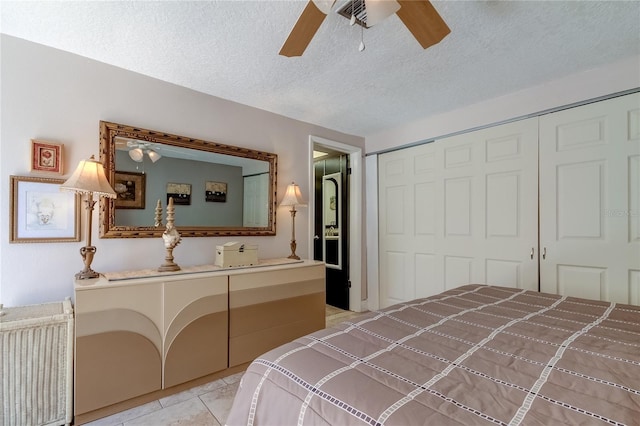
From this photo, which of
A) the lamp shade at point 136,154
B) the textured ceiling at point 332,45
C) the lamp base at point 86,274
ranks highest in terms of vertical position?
the textured ceiling at point 332,45

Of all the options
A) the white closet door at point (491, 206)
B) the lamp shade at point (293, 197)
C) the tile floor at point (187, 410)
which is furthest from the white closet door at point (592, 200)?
the tile floor at point (187, 410)

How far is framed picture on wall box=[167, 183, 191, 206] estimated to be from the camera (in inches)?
96.0

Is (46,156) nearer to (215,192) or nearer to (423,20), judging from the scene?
(215,192)

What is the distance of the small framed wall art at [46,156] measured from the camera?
1.86 meters

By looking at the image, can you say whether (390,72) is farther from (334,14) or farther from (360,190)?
(360,190)

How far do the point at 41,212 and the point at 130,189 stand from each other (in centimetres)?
52

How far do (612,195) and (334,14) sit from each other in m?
2.38

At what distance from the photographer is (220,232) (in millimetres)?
2672

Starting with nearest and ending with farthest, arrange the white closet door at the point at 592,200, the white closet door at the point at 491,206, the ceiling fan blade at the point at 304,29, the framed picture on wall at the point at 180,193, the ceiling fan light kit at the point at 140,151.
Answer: the ceiling fan blade at the point at 304,29
the white closet door at the point at 592,200
the ceiling fan light kit at the point at 140,151
the framed picture on wall at the point at 180,193
the white closet door at the point at 491,206

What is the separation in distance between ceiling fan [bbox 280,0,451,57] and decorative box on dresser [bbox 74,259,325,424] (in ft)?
5.38

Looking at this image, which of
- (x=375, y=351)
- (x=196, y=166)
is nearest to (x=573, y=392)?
(x=375, y=351)

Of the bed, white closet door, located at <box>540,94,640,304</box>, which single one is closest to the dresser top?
the bed

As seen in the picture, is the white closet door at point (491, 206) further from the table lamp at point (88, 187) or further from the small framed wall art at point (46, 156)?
the small framed wall art at point (46, 156)

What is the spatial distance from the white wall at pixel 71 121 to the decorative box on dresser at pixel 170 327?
295 mm
